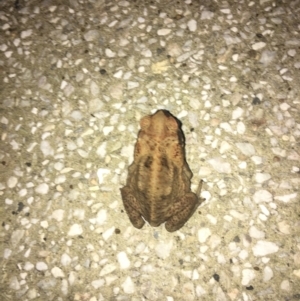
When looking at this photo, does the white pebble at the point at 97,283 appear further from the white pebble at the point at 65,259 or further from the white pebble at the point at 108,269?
the white pebble at the point at 65,259

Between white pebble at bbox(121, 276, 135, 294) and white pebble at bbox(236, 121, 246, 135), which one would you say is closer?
white pebble at bbox(121, 276, 135, 294)

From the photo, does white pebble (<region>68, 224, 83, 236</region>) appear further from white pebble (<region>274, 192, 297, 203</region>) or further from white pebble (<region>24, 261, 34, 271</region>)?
white pebble (<region>274, 192, 297, 203</region>)

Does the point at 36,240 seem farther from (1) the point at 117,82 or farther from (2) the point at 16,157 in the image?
(1) the point at 117,82

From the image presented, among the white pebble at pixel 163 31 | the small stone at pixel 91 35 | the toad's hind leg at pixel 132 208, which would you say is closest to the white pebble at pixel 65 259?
the toad's hind leg at pixel 132 208

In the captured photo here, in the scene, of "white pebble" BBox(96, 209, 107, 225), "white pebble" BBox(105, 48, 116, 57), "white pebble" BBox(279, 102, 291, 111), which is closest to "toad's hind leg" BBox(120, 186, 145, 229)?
"white pebble" BBox(96, 209, 107, 225)

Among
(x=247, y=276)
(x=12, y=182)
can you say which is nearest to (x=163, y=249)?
(x=247, y=276)

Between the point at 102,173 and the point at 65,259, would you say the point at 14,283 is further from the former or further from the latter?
the point at 102,173

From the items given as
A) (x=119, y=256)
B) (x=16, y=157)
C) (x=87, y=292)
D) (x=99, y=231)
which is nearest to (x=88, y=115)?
(x=16, y=157)
